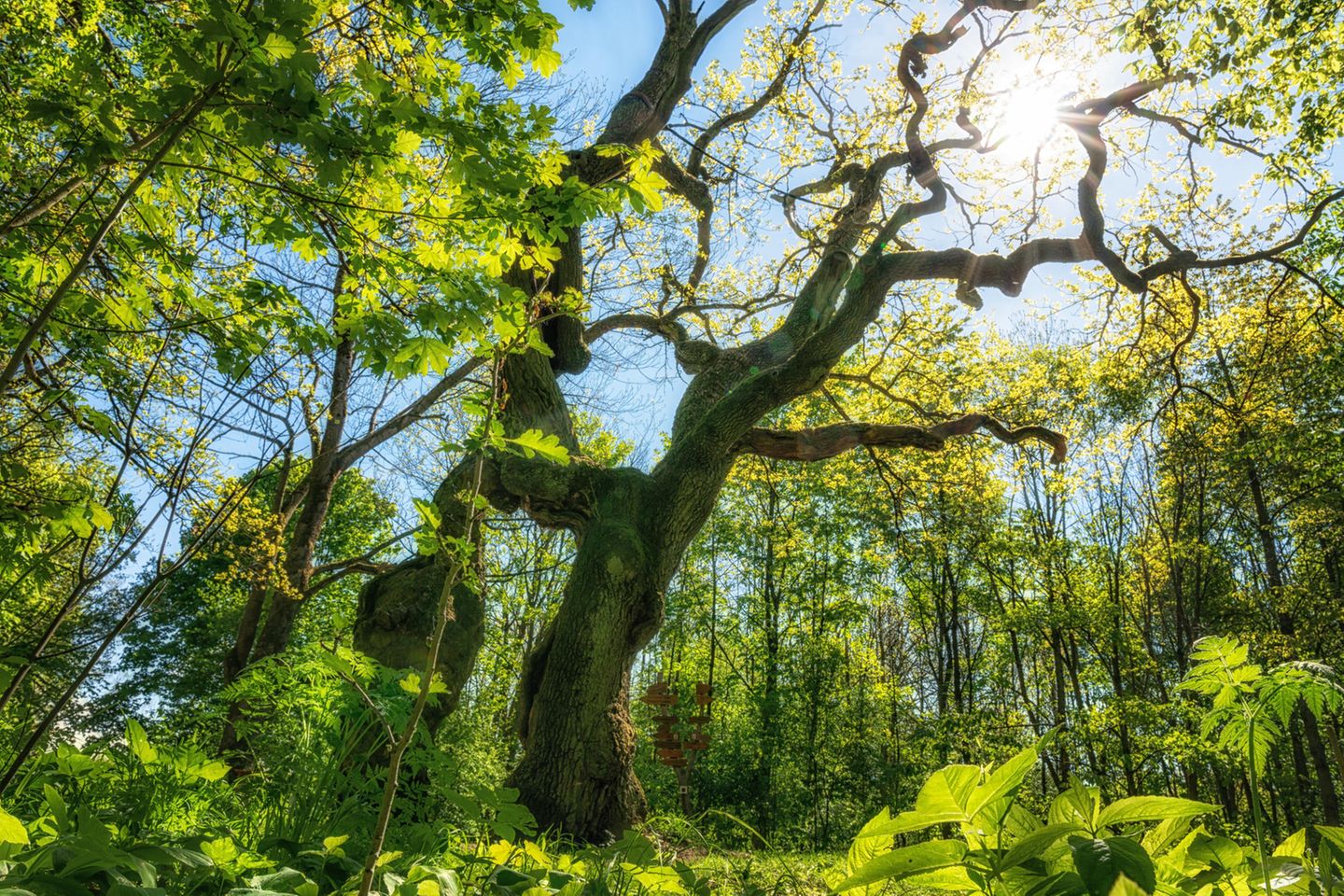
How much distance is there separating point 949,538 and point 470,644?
30.2ft

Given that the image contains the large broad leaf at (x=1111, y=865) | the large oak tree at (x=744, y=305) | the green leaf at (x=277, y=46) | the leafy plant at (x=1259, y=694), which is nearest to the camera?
the large broad leaf at (x=1111, y=865)

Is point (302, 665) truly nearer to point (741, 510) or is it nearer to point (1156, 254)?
point (1156, 254)

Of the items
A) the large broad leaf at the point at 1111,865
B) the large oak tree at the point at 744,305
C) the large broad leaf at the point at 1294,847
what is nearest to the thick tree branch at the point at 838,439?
the large oak tree at the point at 744,305

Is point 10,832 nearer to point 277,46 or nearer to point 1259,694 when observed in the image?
point 277,46

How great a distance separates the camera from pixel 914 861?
2.22ft

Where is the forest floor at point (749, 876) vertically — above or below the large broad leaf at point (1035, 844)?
below

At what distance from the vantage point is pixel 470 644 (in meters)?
5.60

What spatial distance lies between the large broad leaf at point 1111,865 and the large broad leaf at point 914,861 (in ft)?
0.44

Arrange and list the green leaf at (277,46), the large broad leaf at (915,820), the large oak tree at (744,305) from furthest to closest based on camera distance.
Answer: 1. the large oak tree at (744,305)
2. the green leaf at (277,46)
3. the large broad leaf at (915,820)

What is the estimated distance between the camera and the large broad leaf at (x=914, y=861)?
2.13 feet

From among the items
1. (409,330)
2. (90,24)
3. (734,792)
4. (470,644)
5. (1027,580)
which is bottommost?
(734,792)

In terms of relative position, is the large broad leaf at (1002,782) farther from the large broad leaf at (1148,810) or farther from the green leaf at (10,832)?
the green leaf at (10,832)

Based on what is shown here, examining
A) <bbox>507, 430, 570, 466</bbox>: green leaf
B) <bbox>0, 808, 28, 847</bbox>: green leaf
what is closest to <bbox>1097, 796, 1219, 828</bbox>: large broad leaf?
<bbox>507, 430, 570, 466</bbox>: green leaf

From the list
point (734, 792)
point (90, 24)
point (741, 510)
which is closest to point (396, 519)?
point (741, 510)
